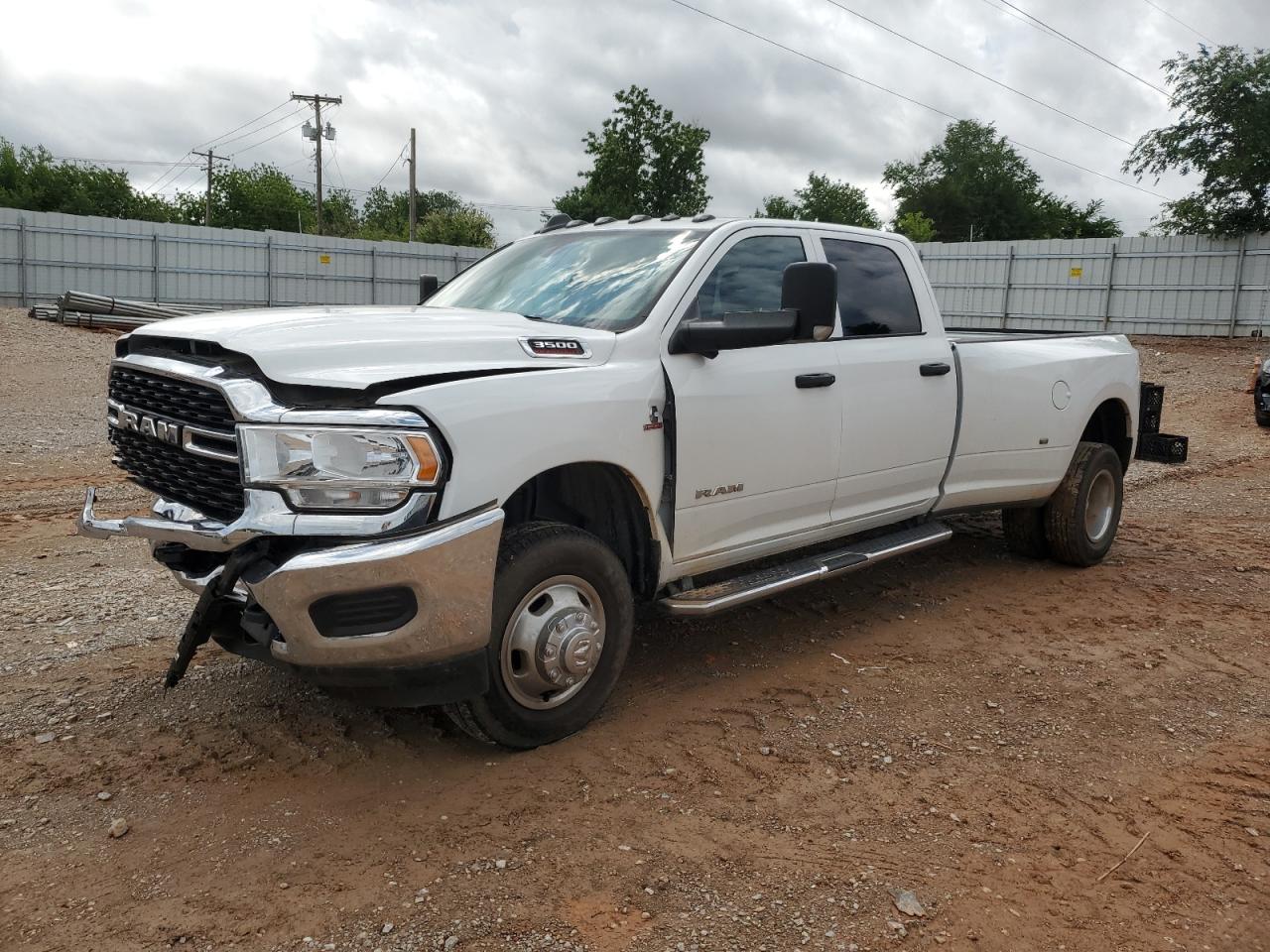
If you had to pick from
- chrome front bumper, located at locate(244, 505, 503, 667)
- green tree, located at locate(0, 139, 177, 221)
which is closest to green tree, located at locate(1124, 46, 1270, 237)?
chrome front bumper, located at locate(244, 505, 503, 667)

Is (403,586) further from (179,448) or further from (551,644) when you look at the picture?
(179,448)

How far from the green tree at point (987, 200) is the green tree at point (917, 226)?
4.58 feet

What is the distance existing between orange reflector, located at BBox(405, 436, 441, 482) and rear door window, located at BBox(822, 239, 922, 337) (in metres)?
2.46

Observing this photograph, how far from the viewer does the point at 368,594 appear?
123 inches

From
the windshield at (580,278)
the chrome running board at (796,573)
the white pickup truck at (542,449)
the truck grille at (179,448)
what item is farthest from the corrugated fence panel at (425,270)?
the truck grille at (179,448)

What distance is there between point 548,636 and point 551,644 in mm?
30

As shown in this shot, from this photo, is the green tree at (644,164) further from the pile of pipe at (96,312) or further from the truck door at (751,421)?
the truck door at (751,421)

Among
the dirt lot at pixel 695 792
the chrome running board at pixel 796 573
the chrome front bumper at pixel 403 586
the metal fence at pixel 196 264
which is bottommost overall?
the dirt lot at pixel 695 792

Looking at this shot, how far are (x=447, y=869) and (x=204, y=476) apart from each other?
1464 millimetres

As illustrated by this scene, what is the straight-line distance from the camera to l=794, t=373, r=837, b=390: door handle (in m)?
4.50

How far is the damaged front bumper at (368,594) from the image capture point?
121 inches

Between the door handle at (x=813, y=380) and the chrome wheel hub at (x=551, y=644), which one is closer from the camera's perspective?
the chrome wheel hub at (x=551, y=644)

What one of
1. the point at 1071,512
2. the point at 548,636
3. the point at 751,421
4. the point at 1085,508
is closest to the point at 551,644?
the point at 548,636

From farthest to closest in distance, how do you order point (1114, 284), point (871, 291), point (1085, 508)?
point (1114, 284) → point (1085, 508) → point (871, 291)
